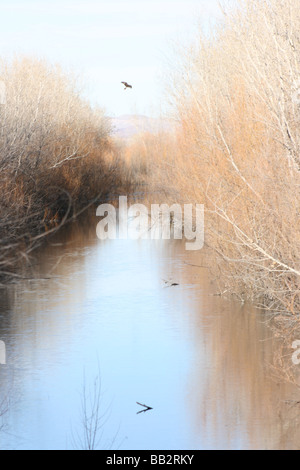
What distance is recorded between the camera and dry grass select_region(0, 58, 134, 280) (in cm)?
1466

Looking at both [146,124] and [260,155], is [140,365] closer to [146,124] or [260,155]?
[260,155]

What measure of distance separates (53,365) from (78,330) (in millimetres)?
1408

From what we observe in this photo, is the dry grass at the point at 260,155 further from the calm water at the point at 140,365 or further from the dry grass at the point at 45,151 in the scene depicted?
the dry grass at the point at 45,151

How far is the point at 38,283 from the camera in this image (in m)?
11.5

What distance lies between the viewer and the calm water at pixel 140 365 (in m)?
5.52

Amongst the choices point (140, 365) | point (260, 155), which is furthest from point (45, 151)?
point (140, 365)

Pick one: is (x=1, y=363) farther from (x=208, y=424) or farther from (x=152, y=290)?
(x=152, y=290)

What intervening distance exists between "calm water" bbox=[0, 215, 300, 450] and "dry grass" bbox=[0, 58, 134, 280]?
1534 millimetres

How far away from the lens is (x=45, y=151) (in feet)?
62.3

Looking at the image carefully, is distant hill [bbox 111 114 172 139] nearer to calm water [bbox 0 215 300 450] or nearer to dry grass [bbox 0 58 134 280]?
dry grass [bbox 0 58 134 280]

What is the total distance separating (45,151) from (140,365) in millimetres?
12577

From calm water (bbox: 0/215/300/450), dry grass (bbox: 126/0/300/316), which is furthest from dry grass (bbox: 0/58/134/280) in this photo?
dry grass (bbox: 126/0/300/316)

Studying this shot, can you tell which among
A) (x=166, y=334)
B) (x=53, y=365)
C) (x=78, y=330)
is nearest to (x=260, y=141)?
(x=166, y=334)
